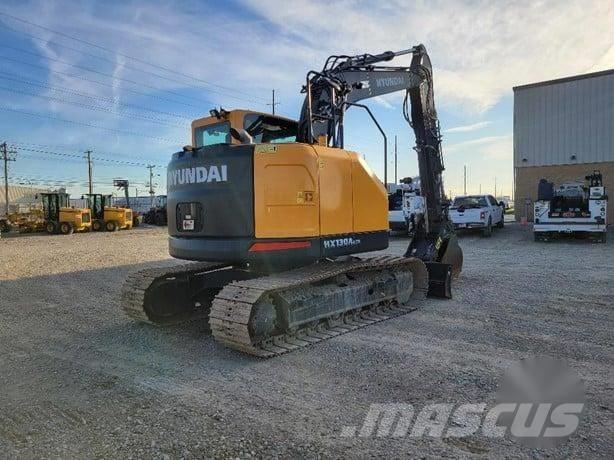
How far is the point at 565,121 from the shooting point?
26.7 m

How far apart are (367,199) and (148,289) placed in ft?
10.1

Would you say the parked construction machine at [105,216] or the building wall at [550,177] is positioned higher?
the building wall at [550,177]

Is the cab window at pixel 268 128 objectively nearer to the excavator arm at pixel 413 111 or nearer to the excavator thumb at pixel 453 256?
the excavator arm at pixel 413 111

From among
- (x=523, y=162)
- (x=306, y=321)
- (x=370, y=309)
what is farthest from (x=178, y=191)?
(x=523, y=162)

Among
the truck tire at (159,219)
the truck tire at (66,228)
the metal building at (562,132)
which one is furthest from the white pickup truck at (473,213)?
the truck tire at (159,219)

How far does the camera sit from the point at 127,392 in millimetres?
4164

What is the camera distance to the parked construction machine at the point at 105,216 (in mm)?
31734

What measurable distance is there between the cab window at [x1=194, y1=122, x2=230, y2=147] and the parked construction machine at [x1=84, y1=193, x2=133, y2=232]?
2773 centimetres

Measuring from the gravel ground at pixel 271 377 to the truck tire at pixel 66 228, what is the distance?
2277 cm

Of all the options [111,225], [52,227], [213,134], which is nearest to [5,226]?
[52,227]

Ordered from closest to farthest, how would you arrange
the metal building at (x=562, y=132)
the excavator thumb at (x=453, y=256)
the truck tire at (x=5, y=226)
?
the excavator thumb at (x=453, y=256) < the metal building at (x=562, y=132) < the truck tire at (x=5, y=226)

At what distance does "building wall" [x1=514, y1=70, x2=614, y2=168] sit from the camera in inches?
1011

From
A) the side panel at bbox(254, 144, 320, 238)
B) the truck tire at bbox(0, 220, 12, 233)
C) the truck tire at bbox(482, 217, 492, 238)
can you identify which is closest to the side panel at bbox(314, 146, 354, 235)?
the side panel at bbox(254, 144, 320, 238)

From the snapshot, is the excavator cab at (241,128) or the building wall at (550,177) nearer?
the excavator cab at (241,128)
